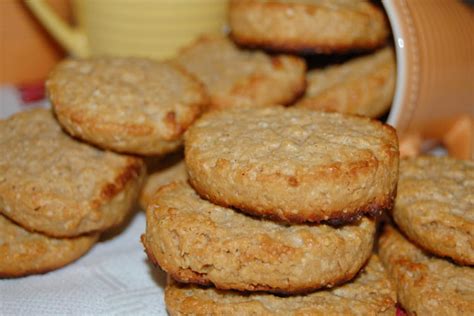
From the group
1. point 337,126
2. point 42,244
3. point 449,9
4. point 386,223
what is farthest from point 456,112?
point 42,244

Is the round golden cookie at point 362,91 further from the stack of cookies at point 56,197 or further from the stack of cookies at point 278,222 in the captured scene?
the stack of cookies at point 56,197

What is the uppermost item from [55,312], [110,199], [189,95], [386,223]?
[189,95]

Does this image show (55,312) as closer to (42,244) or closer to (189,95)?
(42,244)

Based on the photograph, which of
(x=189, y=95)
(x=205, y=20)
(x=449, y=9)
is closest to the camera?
(x=189, y=95)

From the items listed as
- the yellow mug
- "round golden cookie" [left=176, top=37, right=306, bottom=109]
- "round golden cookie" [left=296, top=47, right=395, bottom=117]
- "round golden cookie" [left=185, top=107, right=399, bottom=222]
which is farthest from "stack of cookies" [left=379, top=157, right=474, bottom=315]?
the yellow mug

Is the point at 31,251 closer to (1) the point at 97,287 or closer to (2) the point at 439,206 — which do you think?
(1) the point at 97,287

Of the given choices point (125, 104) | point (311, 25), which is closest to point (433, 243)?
point (311, 25)
